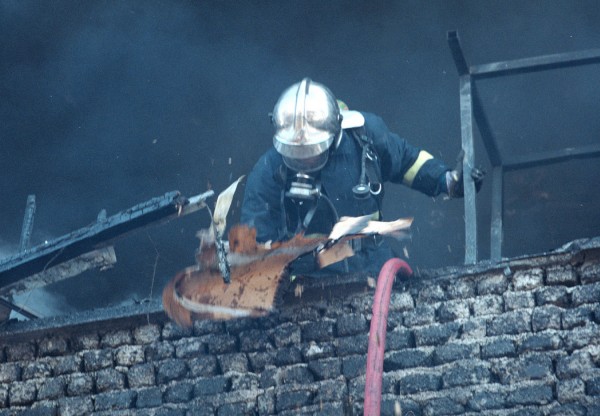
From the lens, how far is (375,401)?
441 centimetres

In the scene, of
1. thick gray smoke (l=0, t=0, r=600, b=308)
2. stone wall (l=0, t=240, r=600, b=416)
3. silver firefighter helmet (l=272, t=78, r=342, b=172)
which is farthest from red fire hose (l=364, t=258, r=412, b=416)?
thick gray smoke (l=0, t=0, r=600, b=308)

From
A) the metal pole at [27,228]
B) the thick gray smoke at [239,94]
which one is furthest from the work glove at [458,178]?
the metal pole at [27,228]

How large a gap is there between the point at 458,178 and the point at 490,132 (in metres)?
1.51

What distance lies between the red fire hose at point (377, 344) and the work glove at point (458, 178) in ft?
4.23

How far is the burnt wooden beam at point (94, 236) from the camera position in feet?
19.6

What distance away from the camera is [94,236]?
6172 mm

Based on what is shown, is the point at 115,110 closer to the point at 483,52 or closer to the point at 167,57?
the point at 167,57

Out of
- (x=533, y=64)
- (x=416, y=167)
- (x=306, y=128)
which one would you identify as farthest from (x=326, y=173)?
(x=533, y=64)

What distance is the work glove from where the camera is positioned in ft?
20.5

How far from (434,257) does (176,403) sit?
4338mm

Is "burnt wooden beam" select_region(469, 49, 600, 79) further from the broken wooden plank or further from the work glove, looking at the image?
the broken wooden plank

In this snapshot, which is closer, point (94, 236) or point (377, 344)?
point (377, 344)

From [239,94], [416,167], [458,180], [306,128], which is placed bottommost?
[458,180]

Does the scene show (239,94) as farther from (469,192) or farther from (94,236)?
(469,192)
